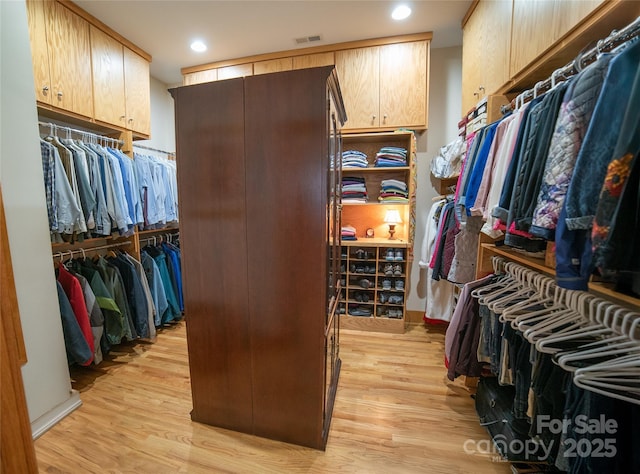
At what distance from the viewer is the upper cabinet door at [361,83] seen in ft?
8.23

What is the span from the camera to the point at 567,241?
Answer: 777 millimetres

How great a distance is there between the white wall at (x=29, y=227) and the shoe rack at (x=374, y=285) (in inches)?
85.2

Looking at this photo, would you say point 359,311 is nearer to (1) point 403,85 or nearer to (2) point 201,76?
(1) point 403,85

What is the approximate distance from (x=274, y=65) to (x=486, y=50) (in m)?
1.87

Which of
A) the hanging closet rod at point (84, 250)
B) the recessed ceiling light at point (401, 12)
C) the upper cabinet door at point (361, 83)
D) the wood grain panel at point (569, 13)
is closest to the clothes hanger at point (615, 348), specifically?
the wood grain panel at point (569, 13)

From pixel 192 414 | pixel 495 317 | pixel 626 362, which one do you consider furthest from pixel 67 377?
pixel 626 362

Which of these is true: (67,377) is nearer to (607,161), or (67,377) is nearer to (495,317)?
(495,317)

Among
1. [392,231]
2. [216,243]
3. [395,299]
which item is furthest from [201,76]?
[395,299]

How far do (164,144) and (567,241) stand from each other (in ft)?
Answer: 13.1

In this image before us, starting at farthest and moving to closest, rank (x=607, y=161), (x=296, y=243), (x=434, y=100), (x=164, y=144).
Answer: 1. (x=164, y=144)
2. (x=434, y=100)
3. (x=296, y=243)
4. (x=607, y=161)

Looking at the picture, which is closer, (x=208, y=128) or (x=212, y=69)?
(x=208, y=128)

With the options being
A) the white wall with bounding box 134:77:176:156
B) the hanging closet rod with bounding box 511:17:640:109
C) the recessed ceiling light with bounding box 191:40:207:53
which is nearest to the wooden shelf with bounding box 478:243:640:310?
the hanging closet rod with bounding box 511:17:640:109

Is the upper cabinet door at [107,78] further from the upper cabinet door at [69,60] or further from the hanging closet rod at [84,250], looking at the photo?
the hanging closet rod at [84,250]

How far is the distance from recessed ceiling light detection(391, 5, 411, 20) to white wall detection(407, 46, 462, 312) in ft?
2.38
